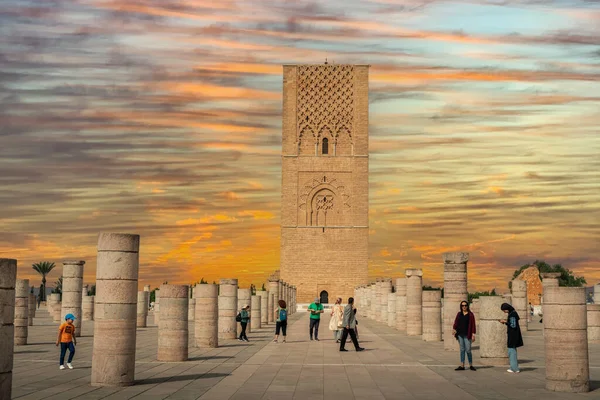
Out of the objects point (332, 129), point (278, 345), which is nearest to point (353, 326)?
point (278, 345)

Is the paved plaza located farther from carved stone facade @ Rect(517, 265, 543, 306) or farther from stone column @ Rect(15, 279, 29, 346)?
carved stone facade @ Rect(517, 265, 543, 306)

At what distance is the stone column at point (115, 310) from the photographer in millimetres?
11266

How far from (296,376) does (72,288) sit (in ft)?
37.2

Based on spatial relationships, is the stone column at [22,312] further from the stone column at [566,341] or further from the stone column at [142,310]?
the stone column at [566,341]

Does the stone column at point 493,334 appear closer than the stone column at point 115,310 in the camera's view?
No

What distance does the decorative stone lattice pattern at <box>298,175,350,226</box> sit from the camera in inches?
2559

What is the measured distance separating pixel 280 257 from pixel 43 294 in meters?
22.6

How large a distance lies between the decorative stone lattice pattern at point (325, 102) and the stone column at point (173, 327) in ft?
165

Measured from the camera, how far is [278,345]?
1950 centimetres

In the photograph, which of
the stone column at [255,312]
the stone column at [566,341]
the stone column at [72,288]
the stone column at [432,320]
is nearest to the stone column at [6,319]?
the stone column at [566,341]

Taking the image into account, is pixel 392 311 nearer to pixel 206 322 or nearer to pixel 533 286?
pixel 206 322

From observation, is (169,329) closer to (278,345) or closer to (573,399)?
(278,345)

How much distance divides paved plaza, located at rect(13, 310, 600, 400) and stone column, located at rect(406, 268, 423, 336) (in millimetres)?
5221

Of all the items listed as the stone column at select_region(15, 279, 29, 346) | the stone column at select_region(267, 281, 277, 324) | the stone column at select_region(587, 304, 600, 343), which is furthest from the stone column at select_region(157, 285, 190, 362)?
the stone column at select_region(267, 281, 277, 324)
